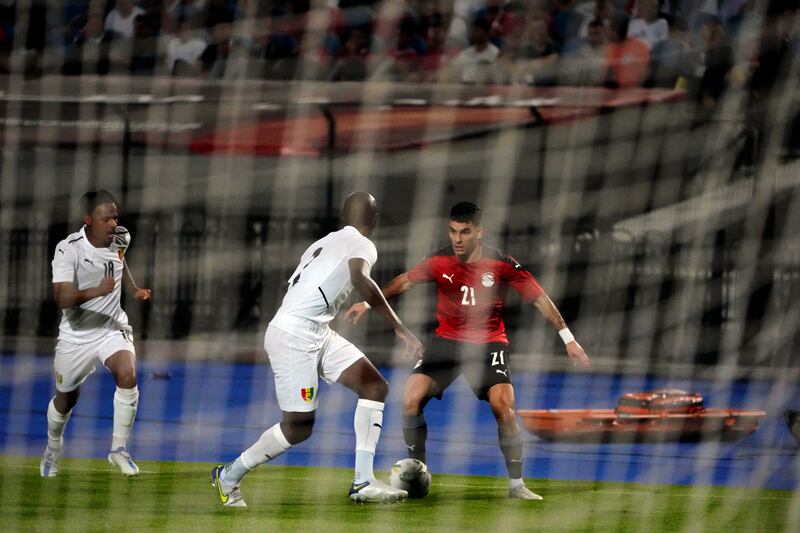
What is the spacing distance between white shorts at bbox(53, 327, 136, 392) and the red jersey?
2088 millimetres

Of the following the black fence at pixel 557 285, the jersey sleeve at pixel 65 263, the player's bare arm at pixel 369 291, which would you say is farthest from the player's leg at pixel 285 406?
the black fence at pixel 557 285

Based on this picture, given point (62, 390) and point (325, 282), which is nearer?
point (325, 282)

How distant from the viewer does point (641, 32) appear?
52.0 ft

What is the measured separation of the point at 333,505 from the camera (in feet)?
23.4

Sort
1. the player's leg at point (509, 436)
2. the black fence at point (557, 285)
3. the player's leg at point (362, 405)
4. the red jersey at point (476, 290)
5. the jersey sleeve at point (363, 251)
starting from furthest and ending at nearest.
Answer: the black fence at point (557, 285), the red jersey at point (476, 290), the player's leg at point (509, 436), the player's leg at point (362, 405), the jersey sleeve at point (363, 251)

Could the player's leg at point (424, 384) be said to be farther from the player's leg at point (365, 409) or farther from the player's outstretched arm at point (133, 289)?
the player's outstretched arm at point (133, 289)

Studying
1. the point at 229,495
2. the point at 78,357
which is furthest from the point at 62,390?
the point at 229,495

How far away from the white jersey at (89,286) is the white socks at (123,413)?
428 mm

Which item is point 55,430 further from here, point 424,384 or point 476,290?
point 476,290

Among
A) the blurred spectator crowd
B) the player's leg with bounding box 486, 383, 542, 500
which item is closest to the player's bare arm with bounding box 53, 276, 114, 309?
the player's leg with bounding box 486, 383, 542, 500

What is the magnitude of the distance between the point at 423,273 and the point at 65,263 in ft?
7.69

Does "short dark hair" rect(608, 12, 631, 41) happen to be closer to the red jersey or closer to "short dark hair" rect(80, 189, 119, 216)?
the red jersey

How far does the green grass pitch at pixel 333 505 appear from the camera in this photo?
21.2 feet

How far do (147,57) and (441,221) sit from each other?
468 cm
